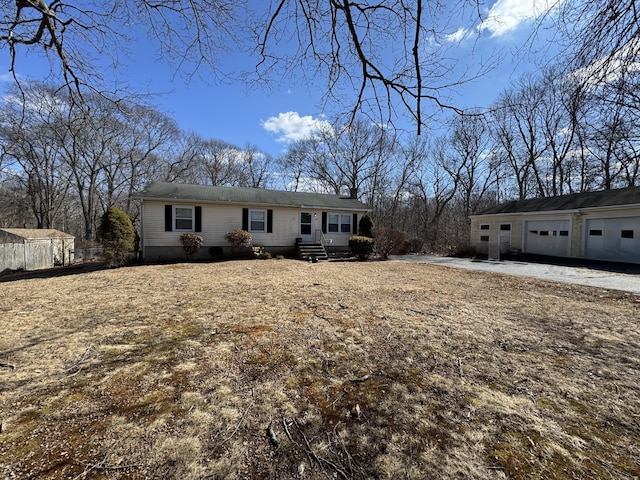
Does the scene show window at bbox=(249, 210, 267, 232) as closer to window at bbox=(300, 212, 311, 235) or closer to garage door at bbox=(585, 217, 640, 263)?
window at bbox=(300, 212, 311, 235)

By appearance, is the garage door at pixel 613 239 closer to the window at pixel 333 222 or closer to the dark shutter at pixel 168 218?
the window at pixel 333 222

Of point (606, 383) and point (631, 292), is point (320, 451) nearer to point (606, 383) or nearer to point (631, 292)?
point (606, 383)

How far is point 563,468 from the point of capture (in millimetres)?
1684

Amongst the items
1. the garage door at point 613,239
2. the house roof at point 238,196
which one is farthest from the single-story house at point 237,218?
the garage door at point 613,239

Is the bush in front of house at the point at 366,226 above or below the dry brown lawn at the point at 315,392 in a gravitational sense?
above

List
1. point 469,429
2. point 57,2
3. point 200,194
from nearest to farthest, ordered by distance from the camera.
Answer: point 469,429 < point 57,2 < point 200,194

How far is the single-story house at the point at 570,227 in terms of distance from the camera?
1259cm

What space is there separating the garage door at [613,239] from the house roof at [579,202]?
0.82m

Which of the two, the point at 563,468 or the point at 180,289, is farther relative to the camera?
the point at 180,289

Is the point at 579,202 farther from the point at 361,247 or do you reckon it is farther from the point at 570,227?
the point at 361,247

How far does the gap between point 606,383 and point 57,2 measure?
8008 millimetres

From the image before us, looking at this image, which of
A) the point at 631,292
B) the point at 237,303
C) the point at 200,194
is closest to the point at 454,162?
the point at 631,292

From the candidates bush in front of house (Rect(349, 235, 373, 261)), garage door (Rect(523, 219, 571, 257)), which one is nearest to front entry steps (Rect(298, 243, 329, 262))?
bush in front of house (Rect(349, 235, 373, 261))

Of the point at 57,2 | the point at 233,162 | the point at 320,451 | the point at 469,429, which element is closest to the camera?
the point at 320,451
